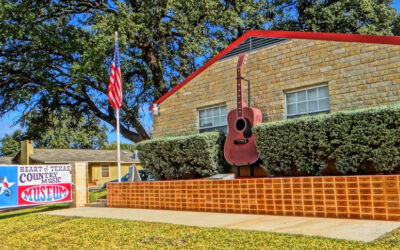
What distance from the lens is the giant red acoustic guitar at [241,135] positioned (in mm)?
10680

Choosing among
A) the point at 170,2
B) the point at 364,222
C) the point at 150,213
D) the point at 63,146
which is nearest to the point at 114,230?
the point at 150,213

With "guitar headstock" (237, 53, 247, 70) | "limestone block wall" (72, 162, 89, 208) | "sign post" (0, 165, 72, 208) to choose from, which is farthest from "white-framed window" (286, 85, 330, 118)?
"sign post" (0, 165, 72, 208)

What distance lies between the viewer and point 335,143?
27.4 feet

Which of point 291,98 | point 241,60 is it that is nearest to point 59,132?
point 241,60

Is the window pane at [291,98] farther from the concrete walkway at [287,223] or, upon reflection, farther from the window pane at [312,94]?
the concrete walkway at [287,223]

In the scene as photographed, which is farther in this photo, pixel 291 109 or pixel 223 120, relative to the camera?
pixel 223 120

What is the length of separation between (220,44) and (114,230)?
12.5 m

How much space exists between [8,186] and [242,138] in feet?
22.0

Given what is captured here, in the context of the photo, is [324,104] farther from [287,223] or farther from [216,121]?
[287,223]

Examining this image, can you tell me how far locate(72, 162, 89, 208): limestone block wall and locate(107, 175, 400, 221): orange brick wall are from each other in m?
2.77

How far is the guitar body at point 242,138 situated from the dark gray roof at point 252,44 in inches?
82.7

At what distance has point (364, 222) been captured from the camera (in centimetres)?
627

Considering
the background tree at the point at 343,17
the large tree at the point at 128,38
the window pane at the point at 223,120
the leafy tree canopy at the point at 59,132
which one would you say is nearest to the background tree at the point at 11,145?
the leafy tree canopy at the point at 59,132

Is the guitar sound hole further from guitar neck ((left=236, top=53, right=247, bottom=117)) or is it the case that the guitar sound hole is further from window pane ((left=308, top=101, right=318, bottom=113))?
window pane ((left=308, top=101, right=318, bottom=113))
